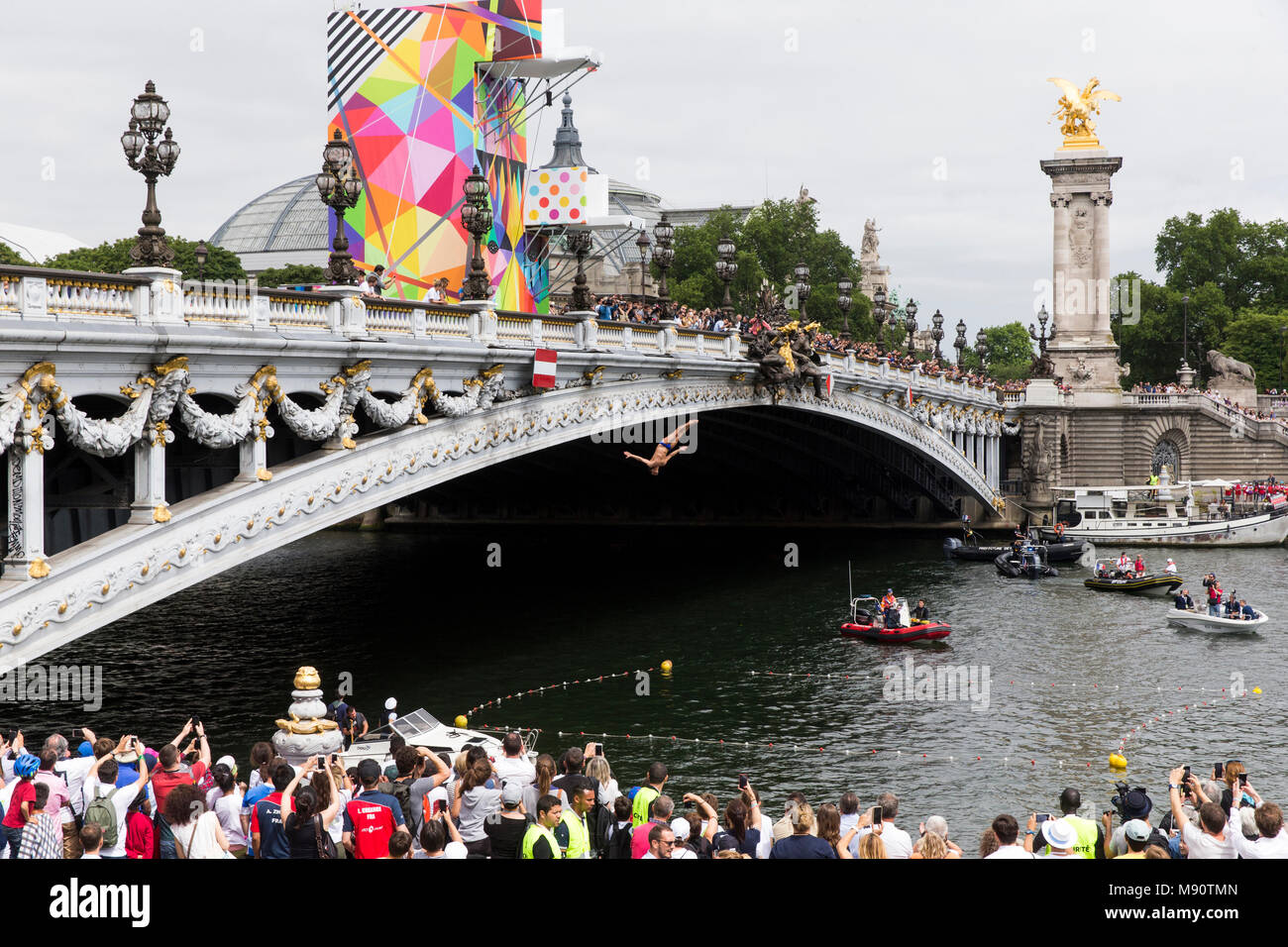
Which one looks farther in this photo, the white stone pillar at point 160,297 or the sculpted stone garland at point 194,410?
the white stone pillar at point 160,297

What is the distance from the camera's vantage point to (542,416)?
35.0 metres

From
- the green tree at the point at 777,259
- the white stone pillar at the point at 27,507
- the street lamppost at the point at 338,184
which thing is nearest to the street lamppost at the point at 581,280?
the street lamppost at the point at 338,184

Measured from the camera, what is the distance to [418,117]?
64438mm

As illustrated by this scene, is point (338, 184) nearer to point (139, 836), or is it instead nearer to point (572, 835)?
point (139, 836)

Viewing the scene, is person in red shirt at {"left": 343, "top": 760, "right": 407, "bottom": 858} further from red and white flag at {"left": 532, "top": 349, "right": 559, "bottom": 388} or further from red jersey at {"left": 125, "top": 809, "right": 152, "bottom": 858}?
red and white flag at {"left": 532, "top": 349, "right": 559, "bottom": 388}

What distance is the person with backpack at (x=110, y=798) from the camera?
1360cm

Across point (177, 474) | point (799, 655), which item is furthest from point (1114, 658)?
point (177, 474)

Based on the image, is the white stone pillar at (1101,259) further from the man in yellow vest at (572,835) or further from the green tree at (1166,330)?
the man in yellow vest at (572,835)

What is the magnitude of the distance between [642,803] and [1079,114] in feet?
277

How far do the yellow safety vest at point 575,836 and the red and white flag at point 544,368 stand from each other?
69.6 ft

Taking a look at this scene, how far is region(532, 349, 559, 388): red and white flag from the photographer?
3381cm

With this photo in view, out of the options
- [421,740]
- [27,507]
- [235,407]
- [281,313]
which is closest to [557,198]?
[281,313]
